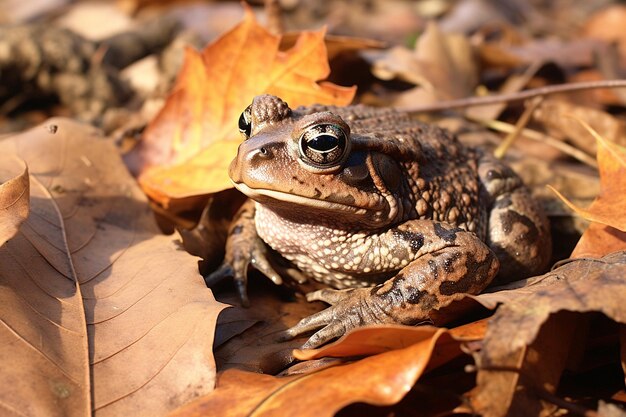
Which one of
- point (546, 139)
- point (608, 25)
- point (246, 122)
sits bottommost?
point (608, 25)

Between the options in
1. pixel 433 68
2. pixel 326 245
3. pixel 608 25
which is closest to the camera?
pixel 326 245

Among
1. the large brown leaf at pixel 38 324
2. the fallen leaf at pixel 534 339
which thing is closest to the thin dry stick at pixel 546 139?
the fallen leaf at pixel 534 339

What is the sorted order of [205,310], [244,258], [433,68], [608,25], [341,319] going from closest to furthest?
1. [205,310]
2. [341,319]
3. [244,258]
4. [433,68]
5. [608,25]

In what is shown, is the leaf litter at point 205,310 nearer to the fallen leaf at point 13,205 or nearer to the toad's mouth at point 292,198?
the fallen leaf at point 13,205

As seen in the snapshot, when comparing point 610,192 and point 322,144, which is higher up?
point 322,144

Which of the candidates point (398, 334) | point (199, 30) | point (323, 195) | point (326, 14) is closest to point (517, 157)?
point (323, 195)

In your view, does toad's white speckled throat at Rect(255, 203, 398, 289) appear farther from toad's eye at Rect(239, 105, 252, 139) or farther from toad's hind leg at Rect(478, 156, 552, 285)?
toad's hind leg at Rect(478, 156, 552, 285)

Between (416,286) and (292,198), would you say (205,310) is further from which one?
(416,286)

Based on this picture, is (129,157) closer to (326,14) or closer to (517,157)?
(517,157)

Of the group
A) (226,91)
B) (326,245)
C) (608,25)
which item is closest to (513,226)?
(326,245)
